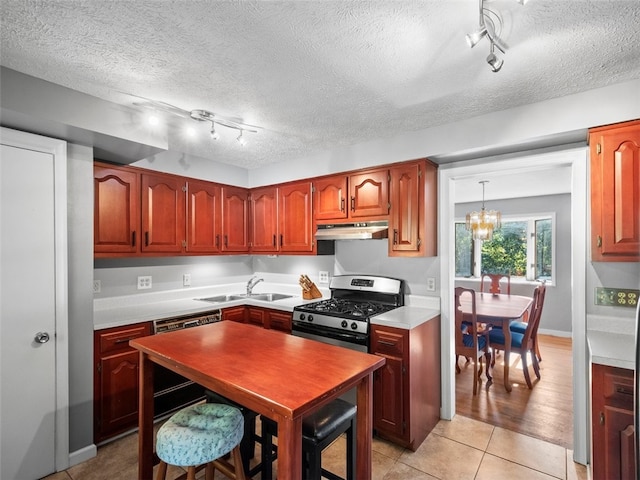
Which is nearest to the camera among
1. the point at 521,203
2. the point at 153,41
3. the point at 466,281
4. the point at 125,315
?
the point at 153,41

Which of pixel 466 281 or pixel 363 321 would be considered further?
pixel 466 281

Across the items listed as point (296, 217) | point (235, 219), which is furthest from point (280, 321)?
point (235, 219)

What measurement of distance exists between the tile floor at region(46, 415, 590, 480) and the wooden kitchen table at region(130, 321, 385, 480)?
0.57 metres

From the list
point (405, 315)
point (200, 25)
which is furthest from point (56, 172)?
point (405, 315)

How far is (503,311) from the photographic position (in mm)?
3629

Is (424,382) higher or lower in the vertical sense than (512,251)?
lower

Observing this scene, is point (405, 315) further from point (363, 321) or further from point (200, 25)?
point (200, 25)

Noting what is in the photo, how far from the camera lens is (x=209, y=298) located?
148 inches

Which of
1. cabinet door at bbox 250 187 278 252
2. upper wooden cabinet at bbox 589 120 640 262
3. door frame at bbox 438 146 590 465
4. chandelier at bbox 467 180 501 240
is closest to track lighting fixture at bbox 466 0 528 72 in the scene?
upper wooden cabinet at bbox 589 120 640 262

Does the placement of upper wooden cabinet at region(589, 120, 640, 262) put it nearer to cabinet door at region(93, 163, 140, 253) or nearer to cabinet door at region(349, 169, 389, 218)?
cabinet door at region(349, 169, 389, 218)

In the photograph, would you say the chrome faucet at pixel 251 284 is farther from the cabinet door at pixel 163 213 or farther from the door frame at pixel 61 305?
the door frame at pixel 61 305

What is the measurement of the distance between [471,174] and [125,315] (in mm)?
3081

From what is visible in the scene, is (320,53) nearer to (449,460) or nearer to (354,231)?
(354,231)

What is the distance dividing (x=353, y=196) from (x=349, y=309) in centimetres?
103
